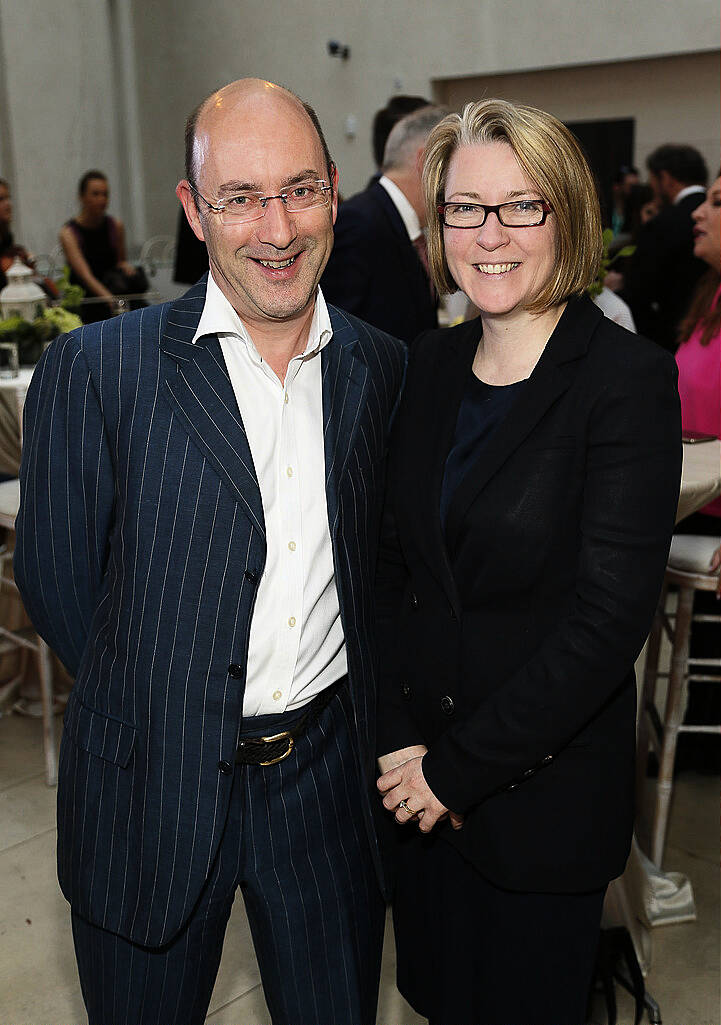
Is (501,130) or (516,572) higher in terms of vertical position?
(501,130)

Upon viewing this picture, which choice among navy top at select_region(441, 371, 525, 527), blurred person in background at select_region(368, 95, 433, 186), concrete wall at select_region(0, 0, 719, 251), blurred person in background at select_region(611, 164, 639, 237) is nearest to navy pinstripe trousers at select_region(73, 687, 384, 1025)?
navy top at select_region(441, 371, 525, 527)

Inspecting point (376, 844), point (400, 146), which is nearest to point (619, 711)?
point (376, 844)

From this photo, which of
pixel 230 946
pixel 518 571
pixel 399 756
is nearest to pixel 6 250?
pixel 230 946

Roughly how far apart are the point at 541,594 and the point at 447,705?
0.75ft

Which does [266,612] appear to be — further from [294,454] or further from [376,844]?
[376,844]

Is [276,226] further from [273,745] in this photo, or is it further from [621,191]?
[621,191]

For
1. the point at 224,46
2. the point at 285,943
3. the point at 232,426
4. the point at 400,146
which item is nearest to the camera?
the point at 232,426

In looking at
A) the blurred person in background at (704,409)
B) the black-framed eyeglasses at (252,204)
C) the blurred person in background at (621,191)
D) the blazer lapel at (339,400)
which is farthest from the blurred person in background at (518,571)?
the blurred person in background at (621,191)

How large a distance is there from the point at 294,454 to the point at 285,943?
706 mm

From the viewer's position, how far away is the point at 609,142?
909cm

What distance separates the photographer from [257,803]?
1.48 metres

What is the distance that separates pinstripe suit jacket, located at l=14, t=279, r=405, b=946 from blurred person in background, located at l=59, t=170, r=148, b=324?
651 centimetres

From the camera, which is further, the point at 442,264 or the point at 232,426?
the point at 442,264

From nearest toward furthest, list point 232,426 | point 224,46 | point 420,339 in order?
point 232,426 → point 420,339 → point 224,46
